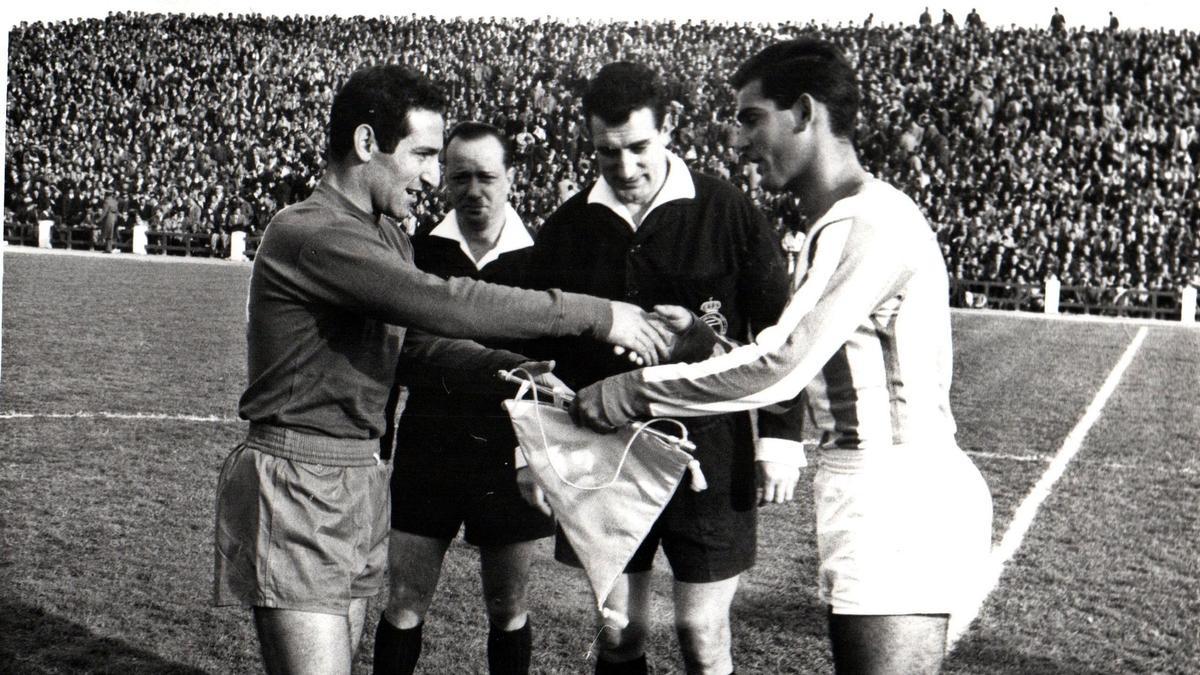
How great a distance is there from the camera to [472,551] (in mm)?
6852

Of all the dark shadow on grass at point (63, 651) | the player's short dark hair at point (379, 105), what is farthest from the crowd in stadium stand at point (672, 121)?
the player's short dark hair at point (379, 105)

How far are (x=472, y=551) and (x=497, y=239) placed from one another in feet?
9.06

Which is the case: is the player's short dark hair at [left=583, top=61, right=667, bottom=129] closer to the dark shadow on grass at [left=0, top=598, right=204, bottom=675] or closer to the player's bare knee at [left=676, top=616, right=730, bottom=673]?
the player's bare knee at [left=676, top=616, right=730, bottom=673]

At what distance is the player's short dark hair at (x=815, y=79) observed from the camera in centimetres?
300

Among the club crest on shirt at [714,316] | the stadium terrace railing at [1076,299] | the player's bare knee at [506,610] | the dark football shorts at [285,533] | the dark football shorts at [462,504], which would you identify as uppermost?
the club crest on shirt at [714,316]

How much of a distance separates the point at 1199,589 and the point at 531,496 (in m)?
4.13

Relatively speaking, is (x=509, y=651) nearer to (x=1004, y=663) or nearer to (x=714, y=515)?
(x=714, y=515)

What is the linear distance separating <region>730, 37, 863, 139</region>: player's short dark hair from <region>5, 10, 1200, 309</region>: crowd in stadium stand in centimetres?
2046

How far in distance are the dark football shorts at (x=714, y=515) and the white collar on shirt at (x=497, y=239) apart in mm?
975

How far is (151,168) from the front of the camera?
2798 centimetres

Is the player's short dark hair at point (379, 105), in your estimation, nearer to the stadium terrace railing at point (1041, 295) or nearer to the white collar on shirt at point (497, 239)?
the white collar on shirt at point (497, 239)

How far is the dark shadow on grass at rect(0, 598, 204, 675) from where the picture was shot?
4.93 meters

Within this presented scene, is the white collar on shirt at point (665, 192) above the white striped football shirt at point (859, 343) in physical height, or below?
above

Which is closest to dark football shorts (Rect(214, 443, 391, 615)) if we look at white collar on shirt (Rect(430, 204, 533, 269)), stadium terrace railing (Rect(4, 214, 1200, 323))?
white collar on shirt (Rect(430, 204, 533, 269))
